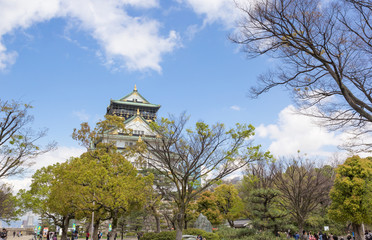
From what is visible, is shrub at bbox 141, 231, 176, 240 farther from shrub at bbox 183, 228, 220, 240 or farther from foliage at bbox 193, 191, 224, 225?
foliage at bbox 193, 191, 224, 225

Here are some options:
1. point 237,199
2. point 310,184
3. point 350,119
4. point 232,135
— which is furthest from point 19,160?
point 237,199

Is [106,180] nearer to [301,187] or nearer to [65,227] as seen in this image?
[65,227]

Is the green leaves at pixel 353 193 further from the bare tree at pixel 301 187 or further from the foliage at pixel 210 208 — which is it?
the foliage at pixel 210 208

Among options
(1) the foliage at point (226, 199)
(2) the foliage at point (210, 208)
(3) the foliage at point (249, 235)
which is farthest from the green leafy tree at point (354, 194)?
(2) the foliage at point (210, 208)

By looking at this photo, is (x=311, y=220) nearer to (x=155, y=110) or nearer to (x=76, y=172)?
(x=76, y=172)

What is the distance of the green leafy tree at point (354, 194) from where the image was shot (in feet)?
66.6

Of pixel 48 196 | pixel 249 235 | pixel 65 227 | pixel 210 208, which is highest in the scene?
pixel 48 196

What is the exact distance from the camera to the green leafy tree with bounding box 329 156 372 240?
2030 centimetres

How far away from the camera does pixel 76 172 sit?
17.0m

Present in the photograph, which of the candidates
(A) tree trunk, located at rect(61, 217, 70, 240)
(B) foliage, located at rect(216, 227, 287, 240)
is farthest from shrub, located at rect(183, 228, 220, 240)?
(A) tree trunk, located at rect(61, 217, 70, 240)

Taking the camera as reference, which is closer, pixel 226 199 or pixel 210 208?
pixel 210 208

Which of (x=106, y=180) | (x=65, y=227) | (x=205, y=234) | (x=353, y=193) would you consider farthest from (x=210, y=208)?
(x=106, y=180)

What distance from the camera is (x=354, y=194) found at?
20797 mm

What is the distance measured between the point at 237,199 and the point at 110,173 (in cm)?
1879
